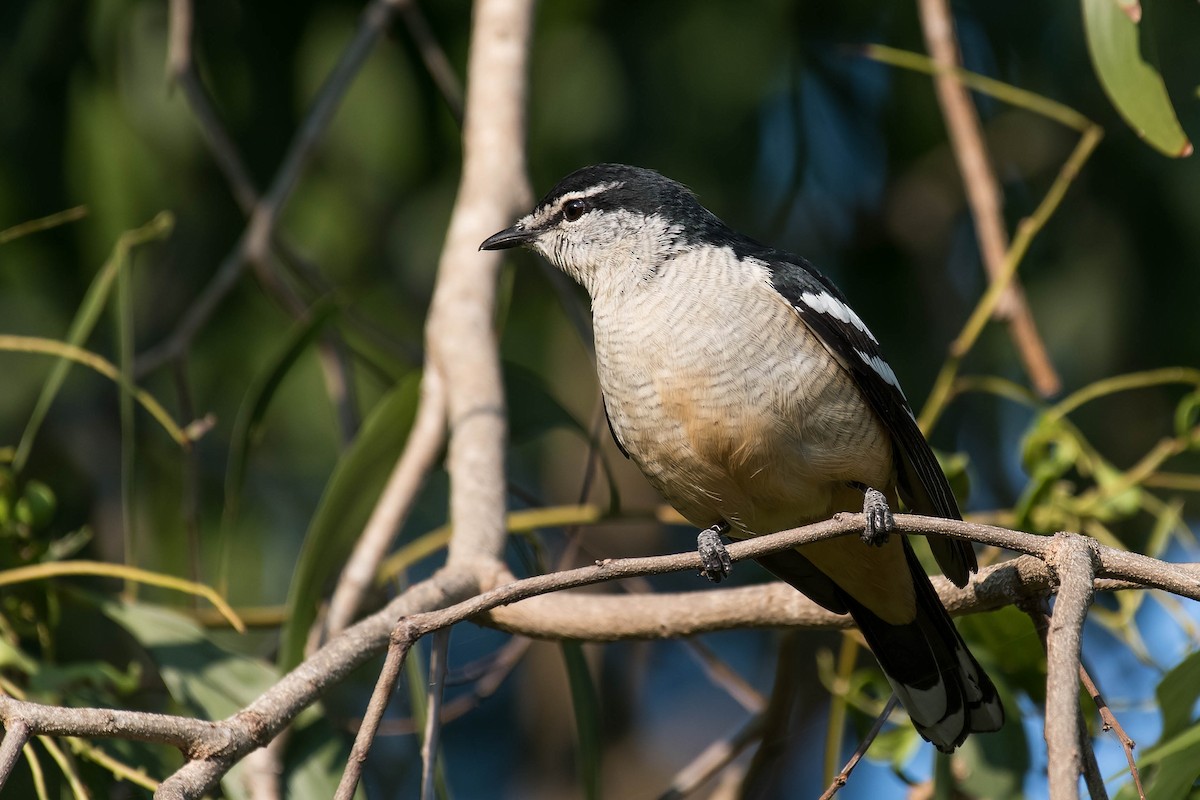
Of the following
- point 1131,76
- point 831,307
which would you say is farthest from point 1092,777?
point 1131,76

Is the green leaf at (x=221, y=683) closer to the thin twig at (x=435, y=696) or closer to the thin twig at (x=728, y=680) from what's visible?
the thin twig at (x=435, y=696)

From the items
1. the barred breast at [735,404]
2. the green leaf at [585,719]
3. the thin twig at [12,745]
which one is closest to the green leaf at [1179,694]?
the barred breast at [735,404]

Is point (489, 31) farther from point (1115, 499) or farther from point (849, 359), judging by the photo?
point (1115, 499)

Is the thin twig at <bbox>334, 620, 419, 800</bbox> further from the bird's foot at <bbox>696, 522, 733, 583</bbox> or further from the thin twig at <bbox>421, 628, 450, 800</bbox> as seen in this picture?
the bird's foot at <bbox>696, 522, 733, 583</bbox>

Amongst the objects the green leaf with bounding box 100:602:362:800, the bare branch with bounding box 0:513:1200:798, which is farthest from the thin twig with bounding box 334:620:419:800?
the green leaf with bounding box 100:602:362:800

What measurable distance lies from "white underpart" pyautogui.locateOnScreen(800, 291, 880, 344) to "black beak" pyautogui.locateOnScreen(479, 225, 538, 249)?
3.17 feet

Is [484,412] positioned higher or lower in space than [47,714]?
higher

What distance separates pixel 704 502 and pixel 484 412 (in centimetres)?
74

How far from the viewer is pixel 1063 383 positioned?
18.2ft

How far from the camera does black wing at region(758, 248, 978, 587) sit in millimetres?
3246

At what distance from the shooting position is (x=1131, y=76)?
305 cm

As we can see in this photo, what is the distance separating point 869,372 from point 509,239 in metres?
1.19

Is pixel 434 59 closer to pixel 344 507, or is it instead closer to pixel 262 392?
pixel 262 392

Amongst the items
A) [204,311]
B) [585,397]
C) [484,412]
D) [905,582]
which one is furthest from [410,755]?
[905,582]
